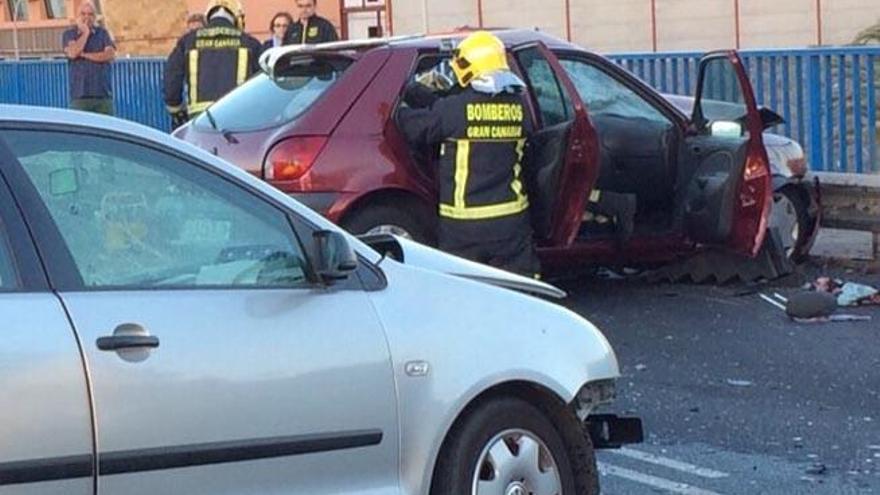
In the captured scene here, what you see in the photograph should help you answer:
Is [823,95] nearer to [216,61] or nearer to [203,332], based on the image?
[216,61]

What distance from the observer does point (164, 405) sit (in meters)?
4.70

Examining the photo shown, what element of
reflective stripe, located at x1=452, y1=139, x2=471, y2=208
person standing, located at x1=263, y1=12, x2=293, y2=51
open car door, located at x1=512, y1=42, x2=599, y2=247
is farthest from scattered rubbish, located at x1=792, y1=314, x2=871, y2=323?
person standing, located at x1=263, y1=12, x2=293, y2=51

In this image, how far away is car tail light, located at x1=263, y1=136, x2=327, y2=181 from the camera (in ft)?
32.1

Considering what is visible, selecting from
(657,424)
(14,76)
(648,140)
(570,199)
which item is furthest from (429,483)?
(14,76)

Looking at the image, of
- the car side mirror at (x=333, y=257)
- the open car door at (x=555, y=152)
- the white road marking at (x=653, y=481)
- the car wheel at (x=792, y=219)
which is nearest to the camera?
the car side mirror at (x=333, y=257)

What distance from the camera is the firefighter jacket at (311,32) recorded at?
14617mm

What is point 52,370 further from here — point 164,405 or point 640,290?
point 640,290

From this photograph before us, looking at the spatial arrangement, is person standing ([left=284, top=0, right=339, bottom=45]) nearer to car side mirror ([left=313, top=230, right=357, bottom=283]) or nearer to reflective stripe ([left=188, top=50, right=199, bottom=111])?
reflective stripe ([left=188, top=50, right=199, bottom=111])

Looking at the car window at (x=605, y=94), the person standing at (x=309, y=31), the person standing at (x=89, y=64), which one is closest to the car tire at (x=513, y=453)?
the car window at (x=605, y=94)

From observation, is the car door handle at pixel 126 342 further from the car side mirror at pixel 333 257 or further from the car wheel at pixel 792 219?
the car wheel at pixel 792 219

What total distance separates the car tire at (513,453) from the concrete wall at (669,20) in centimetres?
2312

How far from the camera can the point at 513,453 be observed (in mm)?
5559

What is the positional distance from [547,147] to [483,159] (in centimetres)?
93

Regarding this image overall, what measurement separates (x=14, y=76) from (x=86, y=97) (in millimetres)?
7391
